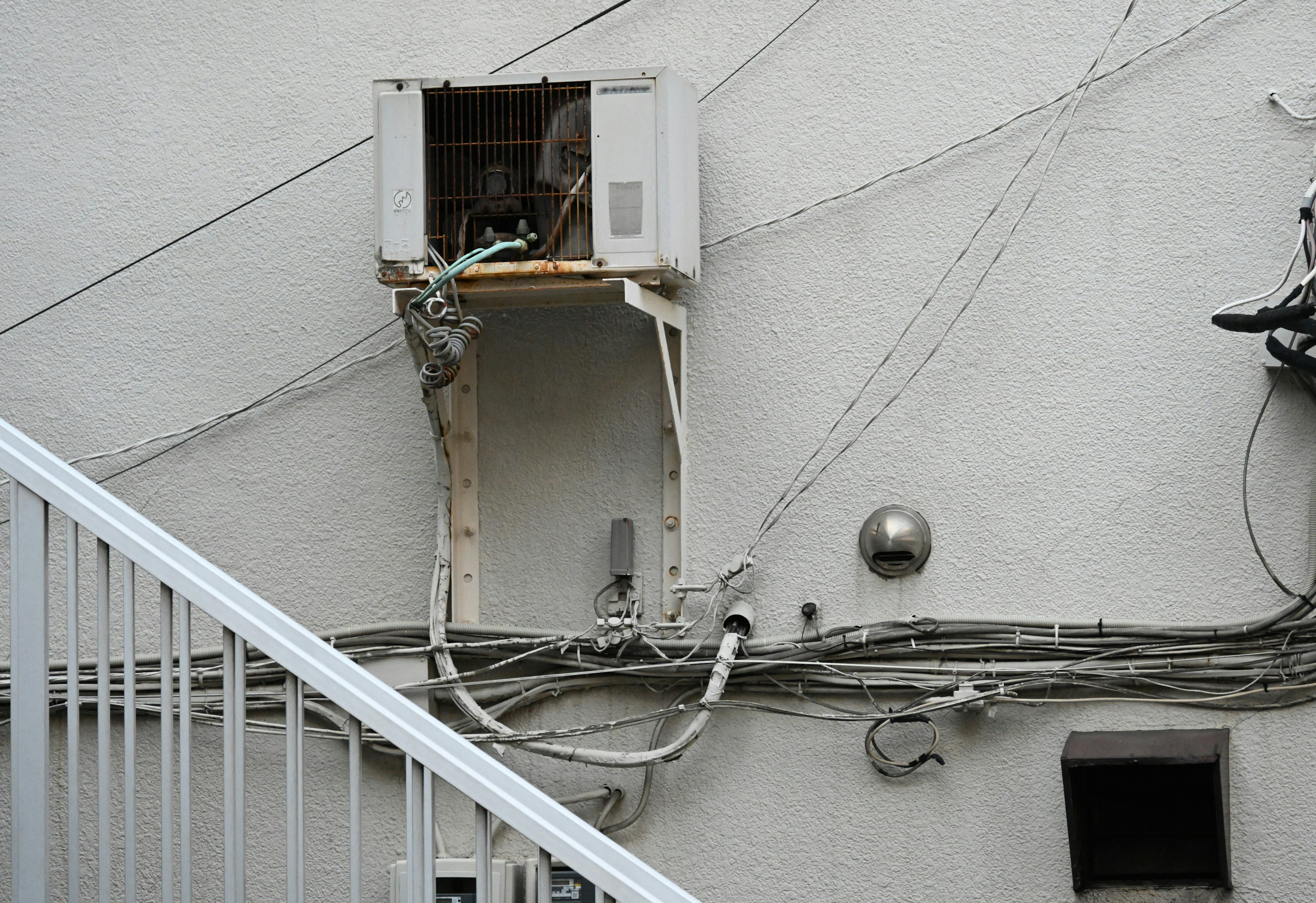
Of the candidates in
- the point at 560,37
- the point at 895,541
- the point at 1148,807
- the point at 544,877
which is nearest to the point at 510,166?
the point at 560,37

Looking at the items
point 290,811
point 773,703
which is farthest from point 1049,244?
point 290,811

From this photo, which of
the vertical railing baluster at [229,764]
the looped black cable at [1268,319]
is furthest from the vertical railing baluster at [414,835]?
the looped black cable at [1268,319]

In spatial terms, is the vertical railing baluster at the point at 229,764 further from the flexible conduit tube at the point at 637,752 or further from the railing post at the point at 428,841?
the flexible conduit tube at the point at 637,752

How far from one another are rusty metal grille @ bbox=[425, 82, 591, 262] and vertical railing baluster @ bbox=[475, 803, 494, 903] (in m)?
1.66

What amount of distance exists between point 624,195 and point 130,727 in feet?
5.77

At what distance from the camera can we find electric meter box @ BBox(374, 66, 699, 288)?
11.6 ft

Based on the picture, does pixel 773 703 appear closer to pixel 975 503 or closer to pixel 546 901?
pixel 975 503

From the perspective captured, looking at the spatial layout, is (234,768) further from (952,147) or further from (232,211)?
(952,147)

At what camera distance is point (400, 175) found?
3.57 meters

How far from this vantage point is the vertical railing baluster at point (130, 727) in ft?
7.57

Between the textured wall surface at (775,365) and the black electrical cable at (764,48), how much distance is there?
0.06 ft

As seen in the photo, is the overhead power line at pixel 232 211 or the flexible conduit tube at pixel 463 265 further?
the overhead power line at pixel 232 211

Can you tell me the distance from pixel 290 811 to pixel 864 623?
1.79m

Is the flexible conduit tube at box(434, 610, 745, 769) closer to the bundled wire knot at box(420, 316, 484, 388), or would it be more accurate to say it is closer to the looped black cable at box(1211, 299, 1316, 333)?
the bundled wire knot at box(420, 316, 484, 388)
